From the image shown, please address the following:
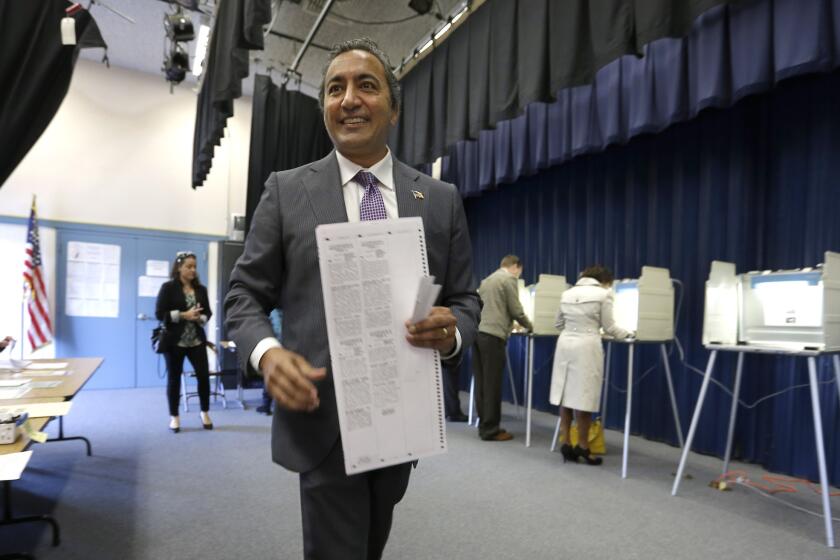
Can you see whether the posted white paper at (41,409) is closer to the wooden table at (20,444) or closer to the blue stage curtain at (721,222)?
the wooden table at (20,444)

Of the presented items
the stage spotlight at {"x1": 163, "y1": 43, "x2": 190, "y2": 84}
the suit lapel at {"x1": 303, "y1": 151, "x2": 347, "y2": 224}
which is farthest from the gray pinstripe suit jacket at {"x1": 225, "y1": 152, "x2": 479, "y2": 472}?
the stage spotlight at {"x1": 163, "y1": 43, "x2": 190, "y2": 84}

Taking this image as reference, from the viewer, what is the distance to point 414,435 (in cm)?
81

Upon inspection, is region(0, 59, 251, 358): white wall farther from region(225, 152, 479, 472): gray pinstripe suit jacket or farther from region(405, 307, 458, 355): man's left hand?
region(405, 307, 458, 355): man's left hand

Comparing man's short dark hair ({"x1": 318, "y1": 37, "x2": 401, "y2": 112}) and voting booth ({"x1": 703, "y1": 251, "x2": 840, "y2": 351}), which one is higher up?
man's short dark hair ({"x1": 318, "y1": 37, "x2": 401, "y2": 112})

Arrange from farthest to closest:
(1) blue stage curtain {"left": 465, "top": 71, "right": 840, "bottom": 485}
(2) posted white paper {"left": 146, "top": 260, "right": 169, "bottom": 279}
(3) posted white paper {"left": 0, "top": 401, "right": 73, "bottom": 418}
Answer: (2) posted white paper {"left": 146, "top": 260, "right": 169, "bottom": 279}
(1) blue stage curtain {"left": 465, "top": 71, "right": 840, "bottom": 485}
(3) posted white paper {"left": 0, "top": 401, "right": 73, "bottom": 418}

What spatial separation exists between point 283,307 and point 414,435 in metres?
0.36

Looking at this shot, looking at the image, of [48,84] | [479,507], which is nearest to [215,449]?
[479,507]

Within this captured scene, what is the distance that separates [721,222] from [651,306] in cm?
111

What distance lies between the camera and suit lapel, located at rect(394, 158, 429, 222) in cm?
95

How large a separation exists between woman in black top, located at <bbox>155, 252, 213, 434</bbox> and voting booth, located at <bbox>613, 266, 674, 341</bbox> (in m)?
3.41

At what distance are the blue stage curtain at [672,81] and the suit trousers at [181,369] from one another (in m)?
2.82

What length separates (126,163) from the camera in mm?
6672

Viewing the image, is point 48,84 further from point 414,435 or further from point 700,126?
point 700,126

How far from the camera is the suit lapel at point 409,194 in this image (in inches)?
37.4
